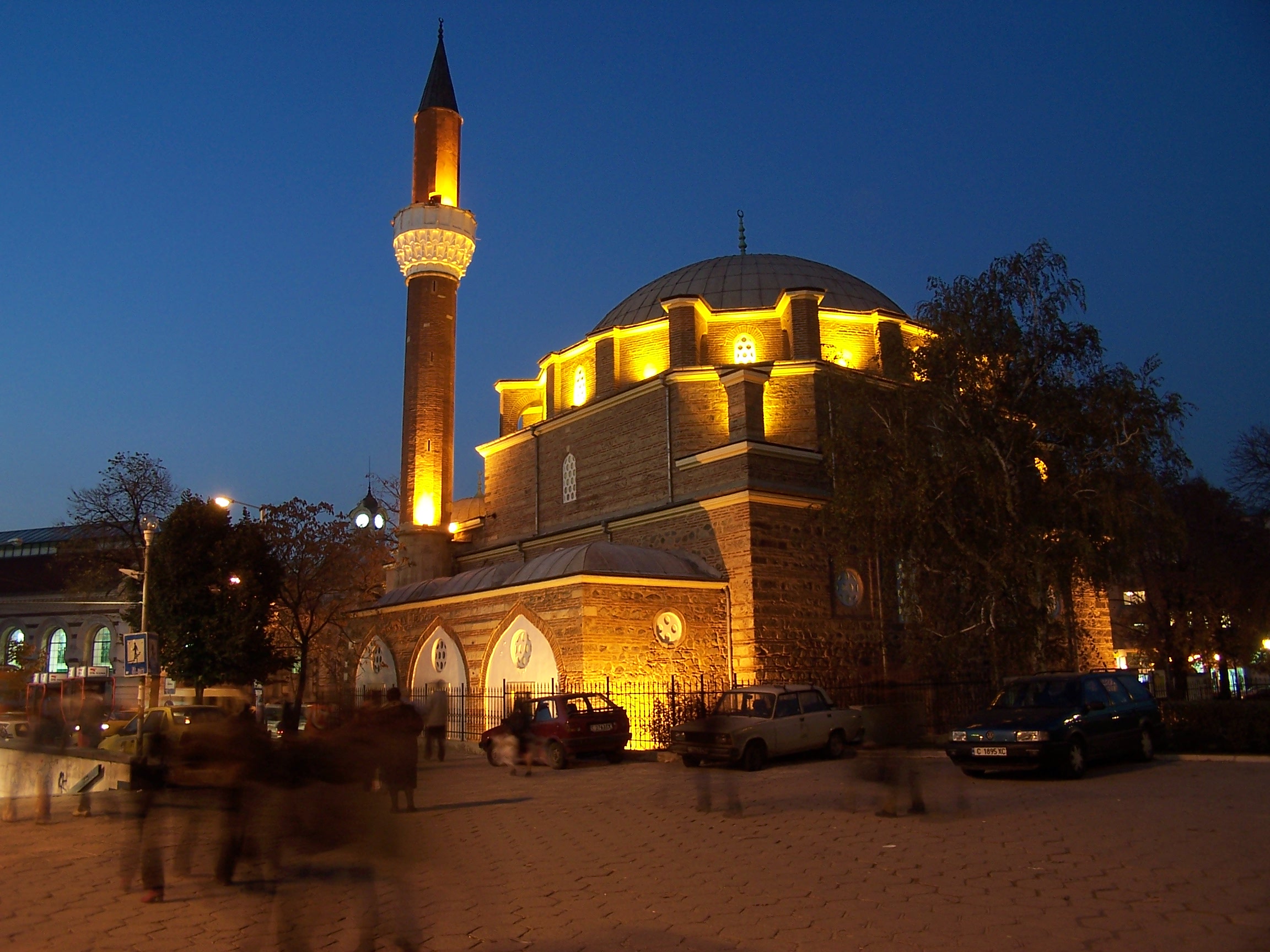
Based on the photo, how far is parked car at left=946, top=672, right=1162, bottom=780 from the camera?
1136cm

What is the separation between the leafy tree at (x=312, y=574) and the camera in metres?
26.8

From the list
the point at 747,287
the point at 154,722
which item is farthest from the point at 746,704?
the point at 747,287

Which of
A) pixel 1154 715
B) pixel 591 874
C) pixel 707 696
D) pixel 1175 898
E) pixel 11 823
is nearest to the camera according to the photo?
pixel 1175 898

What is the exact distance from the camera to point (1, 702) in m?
39.9

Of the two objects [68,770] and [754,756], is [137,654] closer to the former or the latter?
Result: [68,770]

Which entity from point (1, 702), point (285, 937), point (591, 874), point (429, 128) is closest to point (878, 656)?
point (591, 874)

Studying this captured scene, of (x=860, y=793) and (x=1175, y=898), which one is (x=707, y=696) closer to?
(x=860, y=793)

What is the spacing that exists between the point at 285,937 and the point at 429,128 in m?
31.3

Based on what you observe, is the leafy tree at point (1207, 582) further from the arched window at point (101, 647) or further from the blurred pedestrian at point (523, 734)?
the arched window at point (101, 647)

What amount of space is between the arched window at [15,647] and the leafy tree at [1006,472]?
4813 centimetres

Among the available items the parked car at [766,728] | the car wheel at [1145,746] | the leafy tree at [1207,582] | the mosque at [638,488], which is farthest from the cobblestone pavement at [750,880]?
the leafy tree at [1207,582]

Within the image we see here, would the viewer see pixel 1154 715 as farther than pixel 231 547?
No

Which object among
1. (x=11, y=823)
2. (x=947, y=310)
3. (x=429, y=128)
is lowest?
(x=11, y=823)

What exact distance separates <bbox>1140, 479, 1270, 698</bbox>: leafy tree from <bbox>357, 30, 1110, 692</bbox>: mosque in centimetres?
187
